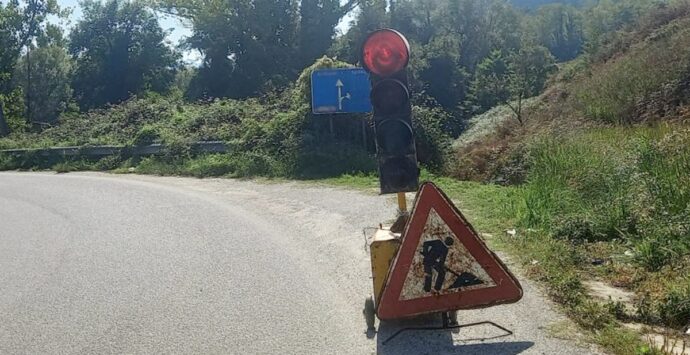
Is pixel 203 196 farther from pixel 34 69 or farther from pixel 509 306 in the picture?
pixel 34 69

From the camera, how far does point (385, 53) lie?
5402 millimetres

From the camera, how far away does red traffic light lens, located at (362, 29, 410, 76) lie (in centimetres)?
538

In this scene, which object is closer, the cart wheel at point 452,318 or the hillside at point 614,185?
the cart wheel at point 452,318

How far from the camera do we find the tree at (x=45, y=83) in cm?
5447

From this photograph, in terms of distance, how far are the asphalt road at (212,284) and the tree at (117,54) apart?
43.1 meters

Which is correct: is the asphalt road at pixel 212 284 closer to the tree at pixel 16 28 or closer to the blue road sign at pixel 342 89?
the blue road sign at pixel 342 89

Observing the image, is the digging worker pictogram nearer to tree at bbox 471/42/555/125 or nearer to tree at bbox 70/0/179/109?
tree at bbox 471/42/555/125

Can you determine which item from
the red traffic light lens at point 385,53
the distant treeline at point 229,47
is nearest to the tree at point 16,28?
the distant treeline at point 229,47

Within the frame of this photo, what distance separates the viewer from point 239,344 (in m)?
5.37

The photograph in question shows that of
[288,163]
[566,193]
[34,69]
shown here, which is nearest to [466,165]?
[288,163]

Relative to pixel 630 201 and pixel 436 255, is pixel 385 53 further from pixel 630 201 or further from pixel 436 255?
pixel 630 201

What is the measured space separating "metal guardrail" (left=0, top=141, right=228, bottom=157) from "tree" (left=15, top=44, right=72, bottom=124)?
30.5 metres

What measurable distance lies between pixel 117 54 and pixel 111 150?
36.1 meters

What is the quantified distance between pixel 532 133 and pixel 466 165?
1804 mm
